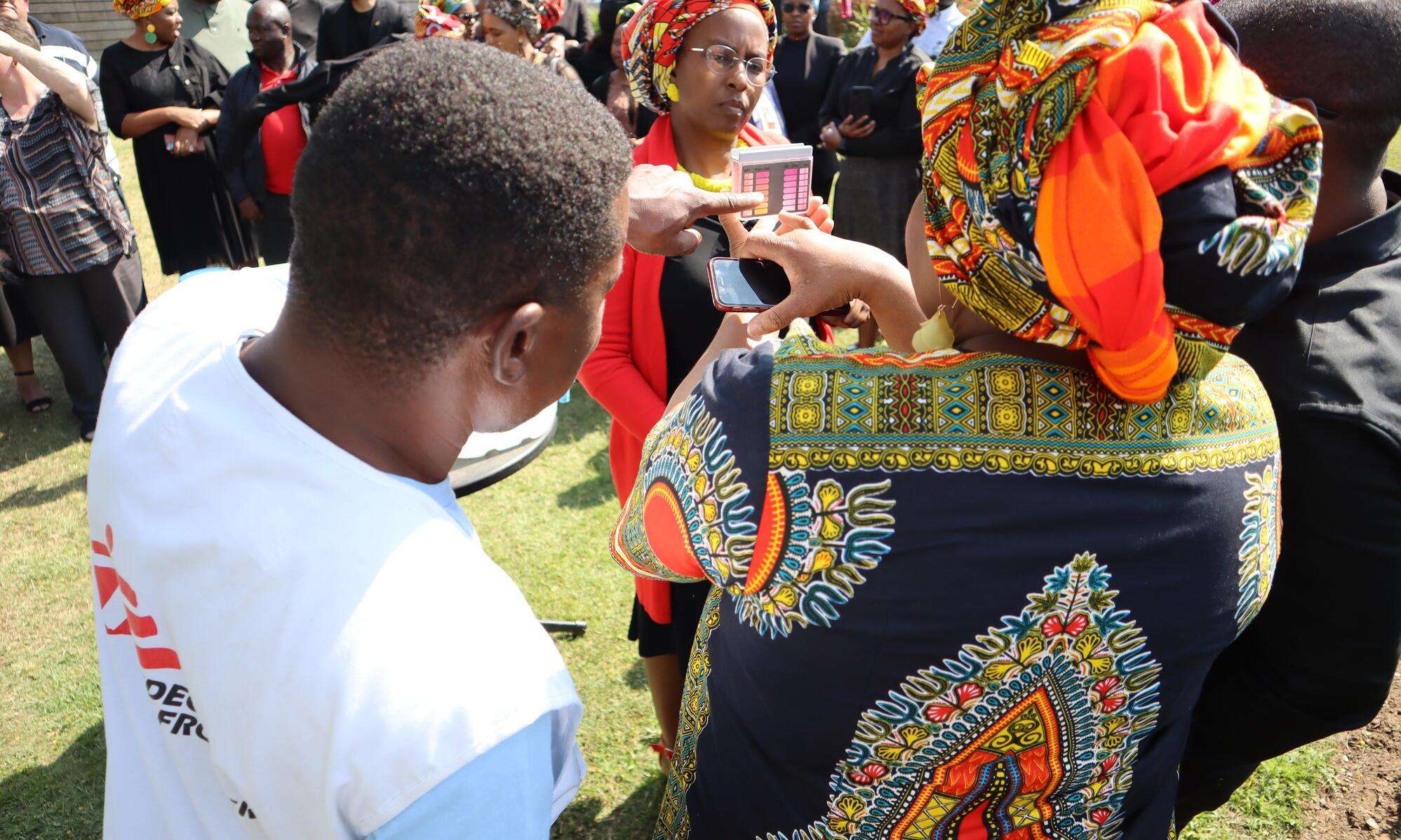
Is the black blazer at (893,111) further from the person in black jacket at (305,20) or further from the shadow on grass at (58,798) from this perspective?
the person in black jacket at (305,20)

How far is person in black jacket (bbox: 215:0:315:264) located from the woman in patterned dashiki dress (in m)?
5.20

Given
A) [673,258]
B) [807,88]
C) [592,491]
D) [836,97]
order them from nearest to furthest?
[673,258] < [592,491] < [836,97] < [807,88]

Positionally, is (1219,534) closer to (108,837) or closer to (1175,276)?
(1175,276)

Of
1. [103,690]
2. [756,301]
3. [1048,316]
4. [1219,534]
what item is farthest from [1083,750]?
[103,690]

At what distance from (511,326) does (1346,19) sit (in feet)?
5.03

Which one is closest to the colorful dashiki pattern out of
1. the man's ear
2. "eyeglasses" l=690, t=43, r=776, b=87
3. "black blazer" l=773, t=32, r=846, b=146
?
the man's ear

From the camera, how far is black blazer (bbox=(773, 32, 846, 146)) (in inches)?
263

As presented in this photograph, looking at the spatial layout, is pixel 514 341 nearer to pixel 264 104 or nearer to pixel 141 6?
pixel 264 104

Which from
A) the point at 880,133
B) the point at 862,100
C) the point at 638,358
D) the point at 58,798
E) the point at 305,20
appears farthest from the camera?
the point at 305,20

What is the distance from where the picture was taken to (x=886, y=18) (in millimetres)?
5703

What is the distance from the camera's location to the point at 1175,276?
103 centimetres

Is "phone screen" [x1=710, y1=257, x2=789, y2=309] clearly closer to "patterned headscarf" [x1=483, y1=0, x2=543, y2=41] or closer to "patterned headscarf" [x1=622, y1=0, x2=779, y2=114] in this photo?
"patterned headscarf" [x1=622, y1=0, x2=779, y2=114]

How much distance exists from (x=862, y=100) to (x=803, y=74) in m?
0.97

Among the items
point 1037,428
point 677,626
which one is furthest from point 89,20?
point 1037,428
